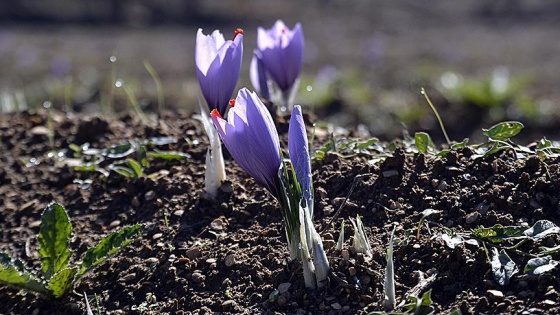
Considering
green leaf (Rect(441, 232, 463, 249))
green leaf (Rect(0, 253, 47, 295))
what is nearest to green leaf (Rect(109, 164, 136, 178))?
green leaf (Rect(0, 253, 47, 295))

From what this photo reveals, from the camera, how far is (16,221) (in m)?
3.13

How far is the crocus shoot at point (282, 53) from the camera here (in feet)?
11.1

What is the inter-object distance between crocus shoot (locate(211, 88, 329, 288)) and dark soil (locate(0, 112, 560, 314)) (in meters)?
0.09

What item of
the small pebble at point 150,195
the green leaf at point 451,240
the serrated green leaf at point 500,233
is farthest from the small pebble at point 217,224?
the serrated green leaf at point 500,233

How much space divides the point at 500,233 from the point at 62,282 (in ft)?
4.12

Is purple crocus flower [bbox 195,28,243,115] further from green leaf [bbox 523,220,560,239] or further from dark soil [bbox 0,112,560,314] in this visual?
green leaf [bbox 523,220,560,239]

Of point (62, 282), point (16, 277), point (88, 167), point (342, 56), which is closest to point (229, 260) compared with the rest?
point (62, 282)

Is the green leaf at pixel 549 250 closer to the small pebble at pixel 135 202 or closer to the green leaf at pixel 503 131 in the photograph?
the green leaf at pixel 503 131

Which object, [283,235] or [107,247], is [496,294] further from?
[107,247]

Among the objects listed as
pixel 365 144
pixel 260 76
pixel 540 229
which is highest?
pixel 260 76

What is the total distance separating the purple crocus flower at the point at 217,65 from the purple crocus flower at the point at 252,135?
455 millimetres

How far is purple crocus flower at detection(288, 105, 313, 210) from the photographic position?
7.25 ft

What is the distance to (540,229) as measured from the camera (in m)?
2.18

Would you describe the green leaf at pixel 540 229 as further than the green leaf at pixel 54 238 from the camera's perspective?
No
